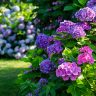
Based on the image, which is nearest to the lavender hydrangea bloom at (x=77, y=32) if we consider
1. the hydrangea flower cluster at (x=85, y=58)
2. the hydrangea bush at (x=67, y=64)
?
the hydrangea bush at (x=67, y=64)

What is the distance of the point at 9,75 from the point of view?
7.86m

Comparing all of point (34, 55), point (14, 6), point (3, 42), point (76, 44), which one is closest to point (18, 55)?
point (3, 42)

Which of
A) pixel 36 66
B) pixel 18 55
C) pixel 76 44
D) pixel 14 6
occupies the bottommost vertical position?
pixel 18 55

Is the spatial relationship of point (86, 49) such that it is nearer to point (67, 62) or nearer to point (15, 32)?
point (67, 62)

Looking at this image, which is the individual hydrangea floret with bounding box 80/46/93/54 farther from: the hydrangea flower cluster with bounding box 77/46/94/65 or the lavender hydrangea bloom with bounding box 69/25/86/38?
the lavender hydrangea bloom with bounding box 69/25/86/38

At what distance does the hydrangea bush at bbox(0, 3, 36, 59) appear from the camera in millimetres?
9984

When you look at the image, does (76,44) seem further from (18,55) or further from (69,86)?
(18,55)

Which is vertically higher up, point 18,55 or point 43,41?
point 43,41

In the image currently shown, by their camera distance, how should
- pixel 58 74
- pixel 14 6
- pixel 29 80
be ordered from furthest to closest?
pixel 14 6 → pixel 29 80 → pixel 58 74

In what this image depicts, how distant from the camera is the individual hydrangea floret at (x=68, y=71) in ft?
11.8

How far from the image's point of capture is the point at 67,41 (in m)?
4.11

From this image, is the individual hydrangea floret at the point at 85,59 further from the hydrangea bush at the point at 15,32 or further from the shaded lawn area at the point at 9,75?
the hydrangea bush at the point at 15,32

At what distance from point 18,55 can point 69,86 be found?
6.08m

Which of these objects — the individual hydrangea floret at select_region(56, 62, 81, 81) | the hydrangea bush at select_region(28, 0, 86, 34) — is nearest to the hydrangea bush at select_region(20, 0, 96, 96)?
the individual hydrangea floret at select_region(56, 62, 81, 81)
